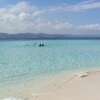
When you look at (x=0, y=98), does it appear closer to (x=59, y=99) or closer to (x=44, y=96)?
(x=44, y=96)

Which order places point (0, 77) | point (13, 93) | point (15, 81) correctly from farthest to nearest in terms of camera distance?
point (0, 77), point (15, 81), point (13, 93)

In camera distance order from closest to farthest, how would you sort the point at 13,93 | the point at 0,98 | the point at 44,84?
the point at 0,98, the point at 13,93, the point at 44,84

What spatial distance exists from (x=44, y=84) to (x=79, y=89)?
302cm

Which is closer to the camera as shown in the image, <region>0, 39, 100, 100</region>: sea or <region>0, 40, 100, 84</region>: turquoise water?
<region>0, 39, 100, 100</region>: sea

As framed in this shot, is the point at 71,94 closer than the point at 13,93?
Yes

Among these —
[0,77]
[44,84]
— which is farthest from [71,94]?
[0,77]

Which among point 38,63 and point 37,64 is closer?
point 37,64

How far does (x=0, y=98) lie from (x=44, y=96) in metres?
1.84

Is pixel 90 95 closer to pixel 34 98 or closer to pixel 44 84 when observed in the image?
pixel 34 98

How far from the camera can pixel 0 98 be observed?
987 centimetres

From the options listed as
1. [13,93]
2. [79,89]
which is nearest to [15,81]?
[13,93]

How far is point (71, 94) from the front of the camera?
9.24 m

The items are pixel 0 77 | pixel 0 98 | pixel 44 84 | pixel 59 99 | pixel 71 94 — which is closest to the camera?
pixel 59 99

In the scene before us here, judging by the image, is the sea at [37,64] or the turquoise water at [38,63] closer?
the sea at [37,64]
